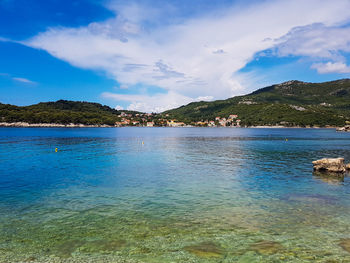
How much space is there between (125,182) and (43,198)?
8454 millimetres

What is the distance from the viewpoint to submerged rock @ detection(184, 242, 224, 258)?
1077 cm

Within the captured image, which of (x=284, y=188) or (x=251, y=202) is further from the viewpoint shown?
(x=284, y=188)

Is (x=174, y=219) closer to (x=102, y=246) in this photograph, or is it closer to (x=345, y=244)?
(x=102, y=246)

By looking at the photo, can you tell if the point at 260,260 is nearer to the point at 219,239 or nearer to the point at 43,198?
the point at 219,239

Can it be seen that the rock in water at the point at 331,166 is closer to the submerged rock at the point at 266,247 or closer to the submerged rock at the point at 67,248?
the submerged rock at the point at 266,247

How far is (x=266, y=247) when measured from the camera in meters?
11.5

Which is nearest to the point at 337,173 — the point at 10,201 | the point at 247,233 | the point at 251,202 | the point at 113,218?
the point at 251,202

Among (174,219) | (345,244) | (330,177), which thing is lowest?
(330,177)

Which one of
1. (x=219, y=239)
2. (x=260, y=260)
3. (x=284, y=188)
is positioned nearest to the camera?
(x=260, y=260)

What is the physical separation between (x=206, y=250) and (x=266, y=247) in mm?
2957

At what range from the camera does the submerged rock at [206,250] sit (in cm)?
1077

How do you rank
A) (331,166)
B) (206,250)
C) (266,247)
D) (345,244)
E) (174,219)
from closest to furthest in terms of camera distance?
(206,250) < (266,247) < (345,244) < (174,219) < (331,166)

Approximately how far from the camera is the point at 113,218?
607 inches

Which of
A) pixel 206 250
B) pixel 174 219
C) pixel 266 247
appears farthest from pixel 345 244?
pixel 174 219
